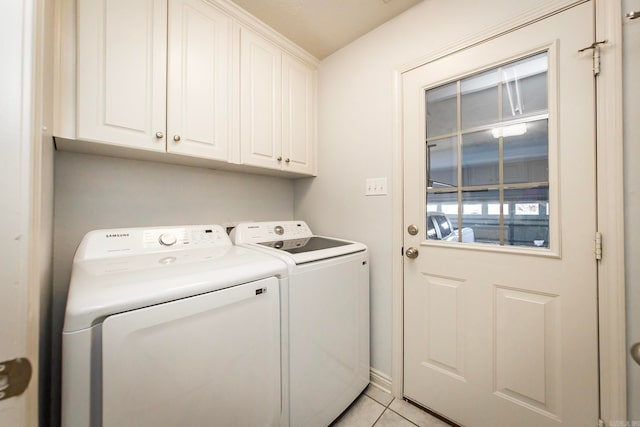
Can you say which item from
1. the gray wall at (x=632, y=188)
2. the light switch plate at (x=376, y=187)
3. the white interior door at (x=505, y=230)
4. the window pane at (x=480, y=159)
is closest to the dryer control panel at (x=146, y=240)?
the light switch plate at (x=376, y=187)

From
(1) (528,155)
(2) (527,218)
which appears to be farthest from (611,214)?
(1) (528,155)

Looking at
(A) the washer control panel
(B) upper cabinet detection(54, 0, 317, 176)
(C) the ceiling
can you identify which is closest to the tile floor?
(A) the washer control panel

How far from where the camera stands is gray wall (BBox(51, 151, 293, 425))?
1.17 meters

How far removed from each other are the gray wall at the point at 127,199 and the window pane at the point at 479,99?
146 centimetres

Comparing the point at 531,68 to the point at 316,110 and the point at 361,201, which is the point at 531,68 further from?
the point at 316,110

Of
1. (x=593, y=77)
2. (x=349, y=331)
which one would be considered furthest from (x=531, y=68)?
(x=349, y=331)

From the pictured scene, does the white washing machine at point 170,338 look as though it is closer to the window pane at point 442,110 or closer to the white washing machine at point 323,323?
the white washing machine at point 323,323

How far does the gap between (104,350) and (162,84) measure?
1.16 m

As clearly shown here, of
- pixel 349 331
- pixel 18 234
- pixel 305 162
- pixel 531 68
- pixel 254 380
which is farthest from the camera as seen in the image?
pixel 305 162

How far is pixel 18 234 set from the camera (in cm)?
41

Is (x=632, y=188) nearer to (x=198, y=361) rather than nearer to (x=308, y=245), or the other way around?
(x=308, y=245)

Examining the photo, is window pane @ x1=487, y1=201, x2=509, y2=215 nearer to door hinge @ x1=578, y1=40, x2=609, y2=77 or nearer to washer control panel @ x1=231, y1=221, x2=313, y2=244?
door hinge @ x1=578, y1=40, x2=609, y2=77

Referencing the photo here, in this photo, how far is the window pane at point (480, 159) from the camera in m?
1.20

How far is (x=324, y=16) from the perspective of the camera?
4.89 ft
